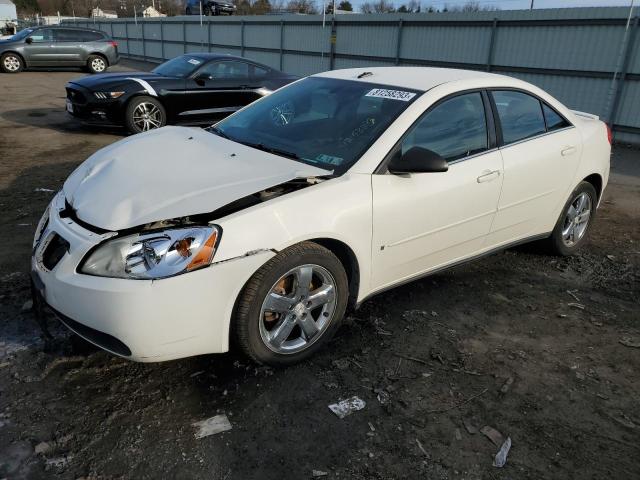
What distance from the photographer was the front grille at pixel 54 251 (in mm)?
2656

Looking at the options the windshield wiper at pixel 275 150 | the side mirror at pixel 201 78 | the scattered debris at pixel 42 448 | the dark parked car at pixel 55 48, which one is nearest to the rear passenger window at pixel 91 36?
the dark parked car at pixel 55 48

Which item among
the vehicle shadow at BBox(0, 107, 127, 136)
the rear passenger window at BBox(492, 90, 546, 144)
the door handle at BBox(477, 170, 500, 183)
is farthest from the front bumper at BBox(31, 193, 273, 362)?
the vehicle shadow at BBox(0, 107, 127, 136)

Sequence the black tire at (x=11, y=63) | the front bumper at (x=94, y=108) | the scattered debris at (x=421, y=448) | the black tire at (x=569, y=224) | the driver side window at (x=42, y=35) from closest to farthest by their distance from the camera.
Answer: the scattered debris at (x=421, y=448)
the black tire at (x=569, y=224)
the front bumper at (x=94, y=108)
the black tire at (x=11, y=63)
the driver side window at (x=42, y=35)

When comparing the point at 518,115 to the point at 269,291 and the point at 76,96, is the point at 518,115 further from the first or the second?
the point at 76,96

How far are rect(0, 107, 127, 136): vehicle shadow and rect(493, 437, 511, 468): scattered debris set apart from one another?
848 centimetres

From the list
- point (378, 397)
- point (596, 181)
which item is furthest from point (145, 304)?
point (596, 181)

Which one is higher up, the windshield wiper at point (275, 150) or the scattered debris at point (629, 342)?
the windshield wiper at point (275, 150)

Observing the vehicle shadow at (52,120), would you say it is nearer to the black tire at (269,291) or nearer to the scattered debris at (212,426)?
the black tire at (269,291)

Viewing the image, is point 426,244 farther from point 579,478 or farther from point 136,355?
point 136,355

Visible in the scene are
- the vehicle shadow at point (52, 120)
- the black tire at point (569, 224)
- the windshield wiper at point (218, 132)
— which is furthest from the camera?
the vehicle shadow at point (52, 120)

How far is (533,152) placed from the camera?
13.1 ft

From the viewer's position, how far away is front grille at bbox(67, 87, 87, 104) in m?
8.77

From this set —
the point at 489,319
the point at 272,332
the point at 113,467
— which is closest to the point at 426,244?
the point at 489,319

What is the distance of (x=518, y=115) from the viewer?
4059mm
